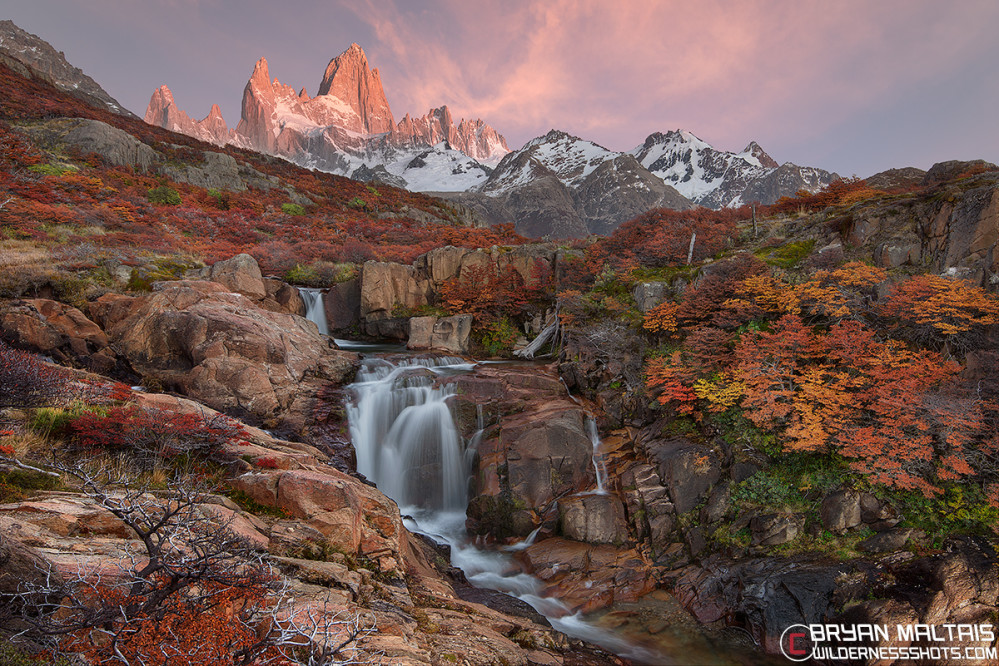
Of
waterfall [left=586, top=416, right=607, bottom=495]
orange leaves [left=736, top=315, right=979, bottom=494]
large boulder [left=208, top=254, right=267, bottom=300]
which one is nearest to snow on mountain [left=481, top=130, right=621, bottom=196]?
large boulder [left=208, top=254, right=267, bottom=300]

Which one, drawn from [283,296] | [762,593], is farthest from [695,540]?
[283,296]

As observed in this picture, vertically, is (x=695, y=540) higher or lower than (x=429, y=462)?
lower

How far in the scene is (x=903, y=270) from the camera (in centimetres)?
1184

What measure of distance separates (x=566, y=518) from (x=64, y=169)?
118ft

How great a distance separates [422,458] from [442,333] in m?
7.88

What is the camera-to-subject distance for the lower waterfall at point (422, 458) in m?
10.2

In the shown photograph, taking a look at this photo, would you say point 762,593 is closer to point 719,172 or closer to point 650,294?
point 650,294

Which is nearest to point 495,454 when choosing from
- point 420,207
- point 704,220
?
point 704,220

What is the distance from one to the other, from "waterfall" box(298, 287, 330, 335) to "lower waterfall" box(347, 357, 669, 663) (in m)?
6.31

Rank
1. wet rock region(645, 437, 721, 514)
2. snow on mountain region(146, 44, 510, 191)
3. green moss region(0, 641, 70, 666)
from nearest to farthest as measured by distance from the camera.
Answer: green moss region(0, 641, 70, 666)
wet rock region(645, 437, 721, 514)
snow on mountain region(146, 44, 510, 191)

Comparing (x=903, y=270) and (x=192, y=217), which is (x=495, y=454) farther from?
(x=192, y=217)

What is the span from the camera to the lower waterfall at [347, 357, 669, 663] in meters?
10.2

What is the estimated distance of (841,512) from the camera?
8.18 metres

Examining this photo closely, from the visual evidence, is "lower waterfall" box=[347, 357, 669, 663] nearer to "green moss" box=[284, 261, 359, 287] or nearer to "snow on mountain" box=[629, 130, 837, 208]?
"green moss" box=[284, 261, 359, 287]
